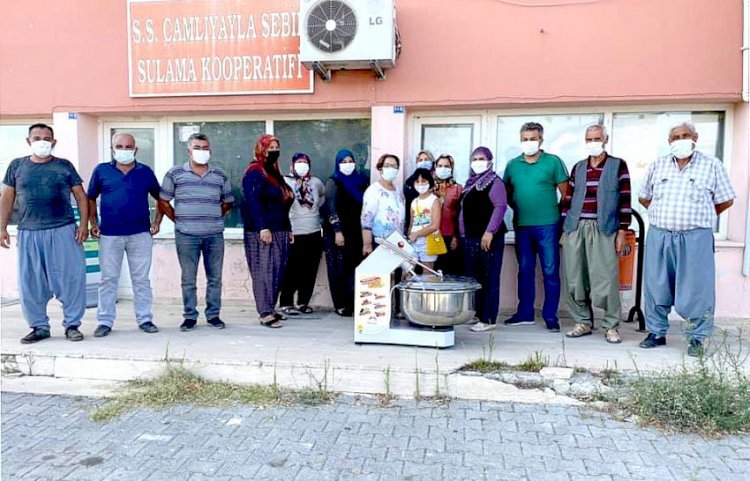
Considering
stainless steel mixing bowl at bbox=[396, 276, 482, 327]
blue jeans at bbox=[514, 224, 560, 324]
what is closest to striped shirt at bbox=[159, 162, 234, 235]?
stainless steel mixing bowl at bbox=[396, 276, 482, 327]

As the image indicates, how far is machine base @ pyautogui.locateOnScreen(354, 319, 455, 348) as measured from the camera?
4.48 metres

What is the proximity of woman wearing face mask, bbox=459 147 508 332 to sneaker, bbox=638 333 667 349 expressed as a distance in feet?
4.24

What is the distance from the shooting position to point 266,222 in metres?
5.23

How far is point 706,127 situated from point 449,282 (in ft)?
11.5

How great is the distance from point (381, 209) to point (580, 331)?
2133 mm

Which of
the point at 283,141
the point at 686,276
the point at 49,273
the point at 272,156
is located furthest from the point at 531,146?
the point at 49,273

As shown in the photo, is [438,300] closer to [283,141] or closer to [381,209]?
[381,209]

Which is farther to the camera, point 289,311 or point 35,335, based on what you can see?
point 289,311

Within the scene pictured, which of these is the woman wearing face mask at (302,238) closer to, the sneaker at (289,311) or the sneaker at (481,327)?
the sneaker at (289,311)

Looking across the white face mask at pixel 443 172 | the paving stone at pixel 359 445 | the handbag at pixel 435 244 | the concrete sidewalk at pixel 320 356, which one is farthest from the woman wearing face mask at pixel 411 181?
the paving stone at pixel 359 445

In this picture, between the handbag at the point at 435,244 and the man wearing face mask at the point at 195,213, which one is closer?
the man wearing face mask at the point at 195,213

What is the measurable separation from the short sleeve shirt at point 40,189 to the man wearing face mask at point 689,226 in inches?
196

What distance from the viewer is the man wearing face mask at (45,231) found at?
186 inches

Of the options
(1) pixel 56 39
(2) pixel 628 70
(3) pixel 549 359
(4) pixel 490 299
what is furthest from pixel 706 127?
(1) pixel 56 39
